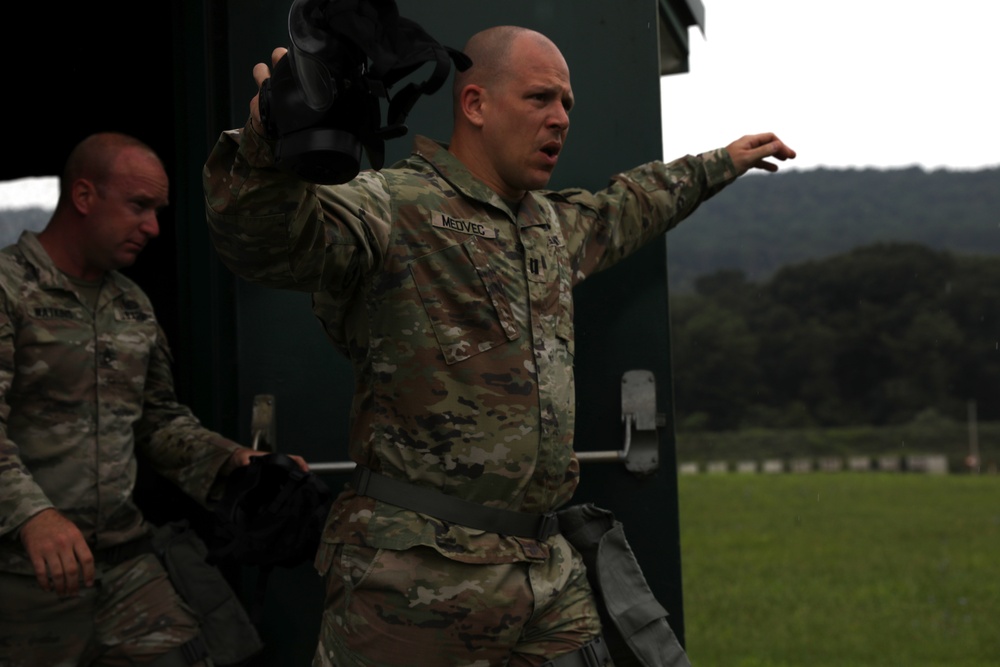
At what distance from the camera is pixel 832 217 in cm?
9006

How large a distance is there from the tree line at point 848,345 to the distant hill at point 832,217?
12.3m

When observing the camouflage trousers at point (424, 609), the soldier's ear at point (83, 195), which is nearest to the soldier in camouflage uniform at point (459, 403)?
the camouflage trousers at point (424, 609)

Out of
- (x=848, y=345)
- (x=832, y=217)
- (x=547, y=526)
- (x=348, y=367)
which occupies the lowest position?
(x=547, y=526)

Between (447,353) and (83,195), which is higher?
(83,195)

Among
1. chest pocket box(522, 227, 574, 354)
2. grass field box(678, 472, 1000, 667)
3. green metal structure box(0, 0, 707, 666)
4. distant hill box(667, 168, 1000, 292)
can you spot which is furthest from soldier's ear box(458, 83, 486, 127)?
distant hill box(667, 168, 1000, 292)

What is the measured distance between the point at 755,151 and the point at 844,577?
12169mm

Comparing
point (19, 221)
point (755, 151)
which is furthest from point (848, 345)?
point (755, 151)

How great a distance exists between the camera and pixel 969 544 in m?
17.1

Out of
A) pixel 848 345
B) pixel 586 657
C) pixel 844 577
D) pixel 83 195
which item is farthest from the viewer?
pixel 848 345

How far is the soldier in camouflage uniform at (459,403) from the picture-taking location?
2.66 metres

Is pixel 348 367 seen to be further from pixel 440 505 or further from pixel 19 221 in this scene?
pixel 19 221

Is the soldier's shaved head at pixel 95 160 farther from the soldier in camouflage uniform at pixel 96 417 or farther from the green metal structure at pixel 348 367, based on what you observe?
A: the green metal structure at pixel 348 367

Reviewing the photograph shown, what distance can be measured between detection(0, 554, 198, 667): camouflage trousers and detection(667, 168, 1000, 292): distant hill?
77.8 meters

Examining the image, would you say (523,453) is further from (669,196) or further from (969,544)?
(969,544)
